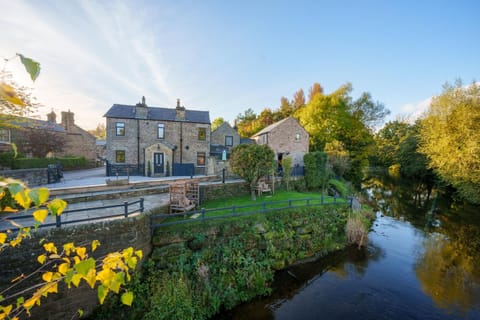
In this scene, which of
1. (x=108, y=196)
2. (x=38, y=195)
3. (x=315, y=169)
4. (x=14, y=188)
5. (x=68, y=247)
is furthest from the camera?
(x=315, y=169)

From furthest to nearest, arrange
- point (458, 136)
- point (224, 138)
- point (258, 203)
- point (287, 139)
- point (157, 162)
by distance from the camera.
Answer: point (224, 138), point (287, 139), point (157, 162), point (458, 136), point (258, 203)

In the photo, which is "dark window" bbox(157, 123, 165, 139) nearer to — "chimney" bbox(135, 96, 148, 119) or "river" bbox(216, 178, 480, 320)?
"chimney" bbox(135, 96, 148, 119)

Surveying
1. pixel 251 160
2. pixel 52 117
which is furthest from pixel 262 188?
pixel 52 117

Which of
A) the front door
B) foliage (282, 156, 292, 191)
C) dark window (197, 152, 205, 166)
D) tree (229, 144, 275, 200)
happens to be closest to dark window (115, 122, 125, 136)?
the front door

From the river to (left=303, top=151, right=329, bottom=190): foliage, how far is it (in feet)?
19.4

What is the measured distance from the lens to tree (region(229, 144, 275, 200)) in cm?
1252

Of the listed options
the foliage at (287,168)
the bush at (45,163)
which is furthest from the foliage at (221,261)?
the bush at (45,163)

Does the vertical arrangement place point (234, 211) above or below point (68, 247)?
below

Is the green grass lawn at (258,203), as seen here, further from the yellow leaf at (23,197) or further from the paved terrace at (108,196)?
the yellow leaf at (23,197)

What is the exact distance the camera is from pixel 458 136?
18.8 meters

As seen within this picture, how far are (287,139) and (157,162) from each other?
14775mm

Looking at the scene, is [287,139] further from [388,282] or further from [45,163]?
[45,163]

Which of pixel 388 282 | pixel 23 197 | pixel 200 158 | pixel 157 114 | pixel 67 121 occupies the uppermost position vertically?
pixel 67 121

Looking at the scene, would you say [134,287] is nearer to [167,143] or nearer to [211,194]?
[211,194]
